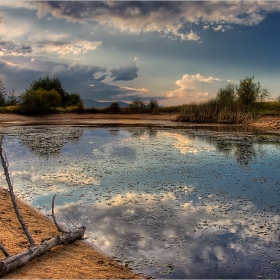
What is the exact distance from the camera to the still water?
5.02 metres

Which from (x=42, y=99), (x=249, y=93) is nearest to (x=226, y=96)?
(x=249, y=93)

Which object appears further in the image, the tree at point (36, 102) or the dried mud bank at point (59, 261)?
the tree at point (36, 102)

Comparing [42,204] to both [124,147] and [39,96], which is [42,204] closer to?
[124,147]

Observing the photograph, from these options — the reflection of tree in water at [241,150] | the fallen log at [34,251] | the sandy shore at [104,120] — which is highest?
the sandy shore at [104,120]

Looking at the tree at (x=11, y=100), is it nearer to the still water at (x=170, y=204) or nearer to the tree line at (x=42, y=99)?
the tree line at (x=42, y=99)

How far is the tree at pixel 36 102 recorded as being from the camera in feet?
141

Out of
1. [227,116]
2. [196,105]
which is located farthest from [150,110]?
[227,116]

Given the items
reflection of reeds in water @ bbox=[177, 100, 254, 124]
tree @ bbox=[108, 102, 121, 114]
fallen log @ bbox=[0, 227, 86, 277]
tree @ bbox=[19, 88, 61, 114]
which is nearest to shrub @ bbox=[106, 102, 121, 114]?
tree @ bbox=[108, 102, 121, 114]

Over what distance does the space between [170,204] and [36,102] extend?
39543mm

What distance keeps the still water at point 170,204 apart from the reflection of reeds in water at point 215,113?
2283 cm

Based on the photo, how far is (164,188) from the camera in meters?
8.88

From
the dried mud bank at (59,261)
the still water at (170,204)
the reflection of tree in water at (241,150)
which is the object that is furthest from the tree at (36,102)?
the dried mud bank at (59,261)

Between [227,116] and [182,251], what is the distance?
111ft

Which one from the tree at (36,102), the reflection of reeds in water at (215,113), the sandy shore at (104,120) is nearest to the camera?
the sandy shore at (104,120)
